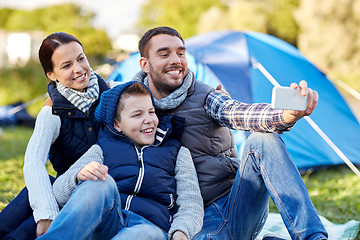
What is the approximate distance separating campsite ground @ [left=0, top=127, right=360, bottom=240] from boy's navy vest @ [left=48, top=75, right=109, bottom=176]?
94cm

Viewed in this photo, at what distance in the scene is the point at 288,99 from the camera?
1.67 m

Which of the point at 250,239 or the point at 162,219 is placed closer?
the point at 162,219

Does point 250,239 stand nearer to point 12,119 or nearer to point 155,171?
point 155,171

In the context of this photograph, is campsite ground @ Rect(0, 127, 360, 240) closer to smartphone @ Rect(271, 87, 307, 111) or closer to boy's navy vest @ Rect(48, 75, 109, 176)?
boy's navy vest @ Rect(48, 75, 109, 176)

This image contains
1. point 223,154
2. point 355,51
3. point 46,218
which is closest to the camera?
point 46,218

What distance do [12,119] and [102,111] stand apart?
20.0 ft

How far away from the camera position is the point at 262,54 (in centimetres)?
419

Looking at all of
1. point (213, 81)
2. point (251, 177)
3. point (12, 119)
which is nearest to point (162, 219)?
point (251, 177)

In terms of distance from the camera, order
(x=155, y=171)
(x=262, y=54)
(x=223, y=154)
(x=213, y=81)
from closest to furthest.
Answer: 1. (x=155, y=171)
2. (x=223, y=154)
3. (x=213, y=81)
4. (x=262, y=54)

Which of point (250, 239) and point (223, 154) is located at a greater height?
point (223, 154)

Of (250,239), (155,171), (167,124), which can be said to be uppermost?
(167,124)

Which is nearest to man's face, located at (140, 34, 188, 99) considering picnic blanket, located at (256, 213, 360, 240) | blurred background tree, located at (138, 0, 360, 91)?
picnic blanket, located at (256, 213, 360, 240)

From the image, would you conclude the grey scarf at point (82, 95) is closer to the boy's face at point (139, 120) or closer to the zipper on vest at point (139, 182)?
the boy's face at point (139, 120)

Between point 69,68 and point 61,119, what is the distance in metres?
0.28
